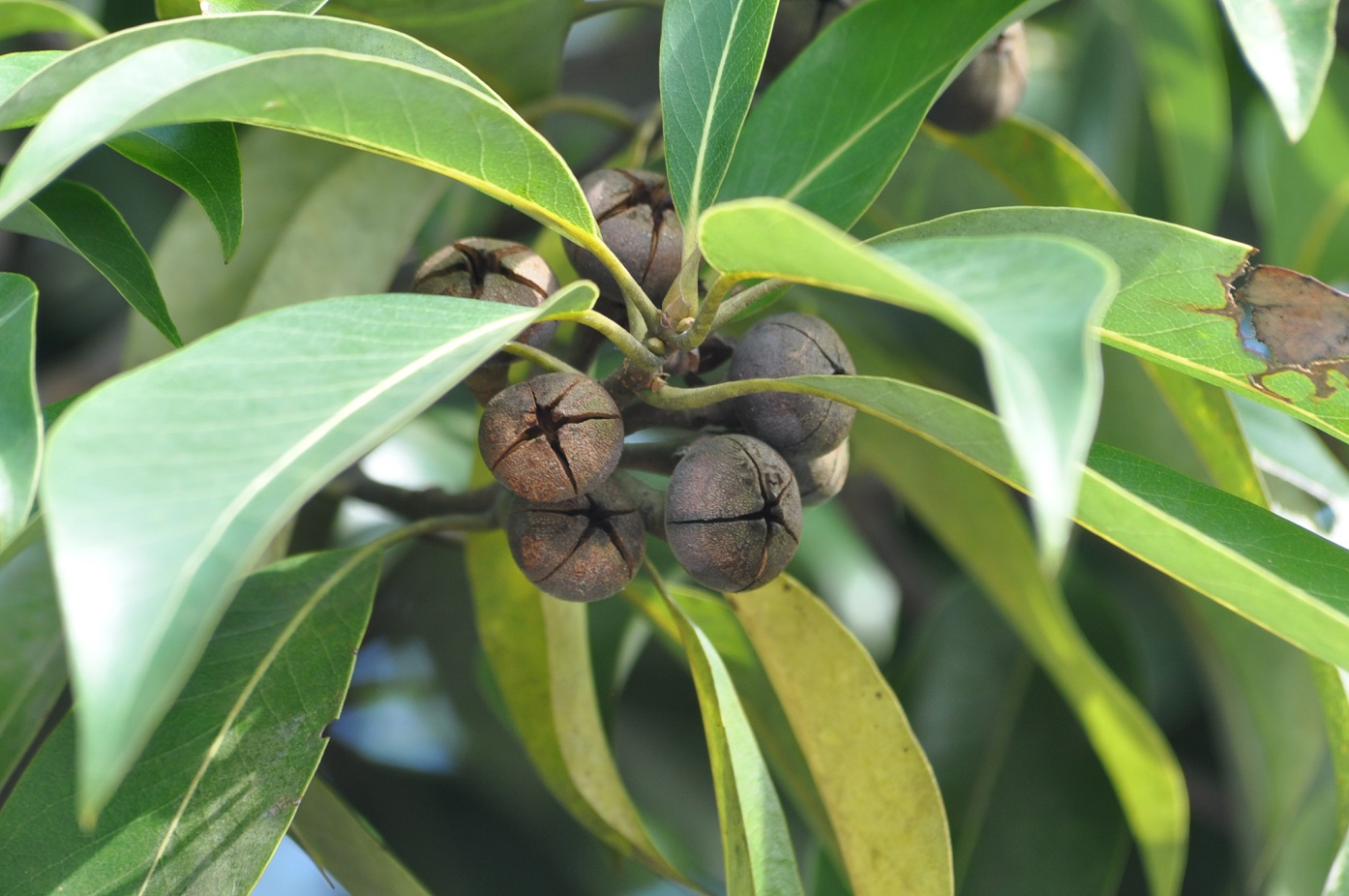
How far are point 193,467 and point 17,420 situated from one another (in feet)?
0.75

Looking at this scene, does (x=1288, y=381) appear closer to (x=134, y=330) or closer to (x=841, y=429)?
(x=841, y=429)

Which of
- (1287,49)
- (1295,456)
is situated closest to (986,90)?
(1287,49)

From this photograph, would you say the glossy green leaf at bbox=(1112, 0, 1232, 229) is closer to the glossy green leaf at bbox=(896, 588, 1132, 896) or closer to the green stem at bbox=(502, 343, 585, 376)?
the glossy green leaf at bbox=(896, 588, 1132, 896)

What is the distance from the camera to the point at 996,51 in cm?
119

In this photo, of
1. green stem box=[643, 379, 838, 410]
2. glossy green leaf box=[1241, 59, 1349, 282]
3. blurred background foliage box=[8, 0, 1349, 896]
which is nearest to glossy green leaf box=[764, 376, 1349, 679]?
green stem box=[643, 379, 838, 410]

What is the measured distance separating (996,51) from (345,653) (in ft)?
2.89

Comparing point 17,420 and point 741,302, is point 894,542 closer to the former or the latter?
point 741,302

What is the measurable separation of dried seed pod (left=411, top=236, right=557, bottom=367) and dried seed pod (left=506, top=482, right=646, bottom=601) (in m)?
0.13

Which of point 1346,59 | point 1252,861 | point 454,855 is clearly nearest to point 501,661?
Answer: point 454,855

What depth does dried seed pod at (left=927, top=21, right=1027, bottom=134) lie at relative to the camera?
1181 millimetres

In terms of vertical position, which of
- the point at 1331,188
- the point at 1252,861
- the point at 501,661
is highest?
the point at 1331,188

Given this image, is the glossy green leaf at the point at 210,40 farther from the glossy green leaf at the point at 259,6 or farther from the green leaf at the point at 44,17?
the green leaf at the point at 44,17

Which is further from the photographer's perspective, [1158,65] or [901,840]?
[1158,65]

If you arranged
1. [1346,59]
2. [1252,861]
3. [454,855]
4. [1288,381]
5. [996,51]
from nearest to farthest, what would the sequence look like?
[1288,381] → [996,51] → [1252,861] → [454,855] → [1346,59]
